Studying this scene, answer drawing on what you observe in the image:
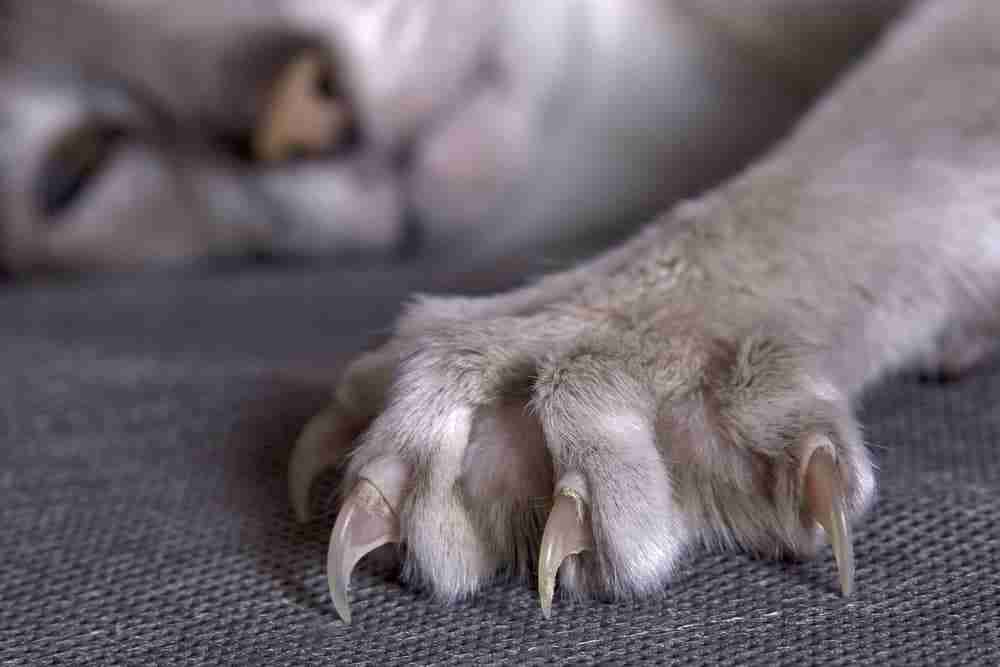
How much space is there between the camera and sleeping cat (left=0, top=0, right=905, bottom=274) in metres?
1.10

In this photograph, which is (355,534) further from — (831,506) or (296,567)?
(831,506)

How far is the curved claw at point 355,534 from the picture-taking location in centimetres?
51

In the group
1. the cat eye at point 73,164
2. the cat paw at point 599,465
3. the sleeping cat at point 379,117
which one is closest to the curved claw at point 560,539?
the cat paw at point 599,465

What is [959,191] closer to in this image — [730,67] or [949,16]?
[949,16]

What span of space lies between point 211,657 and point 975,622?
0.31 m

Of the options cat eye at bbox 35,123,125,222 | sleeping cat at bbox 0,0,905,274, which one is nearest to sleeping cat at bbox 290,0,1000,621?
sleeping cat at bbox 0,0,905,274

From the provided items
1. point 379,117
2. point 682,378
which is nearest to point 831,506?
point 682,378

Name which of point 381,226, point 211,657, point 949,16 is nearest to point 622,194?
point 381,226

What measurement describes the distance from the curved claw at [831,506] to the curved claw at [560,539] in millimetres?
93

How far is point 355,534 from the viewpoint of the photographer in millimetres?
519

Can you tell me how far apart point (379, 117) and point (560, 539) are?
669mm

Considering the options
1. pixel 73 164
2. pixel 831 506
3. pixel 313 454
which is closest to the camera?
pixel 831 506

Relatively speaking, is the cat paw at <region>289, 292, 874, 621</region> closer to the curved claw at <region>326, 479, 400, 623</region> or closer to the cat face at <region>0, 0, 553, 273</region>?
the curved claw at <region>326, 479, 400, 623</region>

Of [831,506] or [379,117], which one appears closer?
[831,506]
